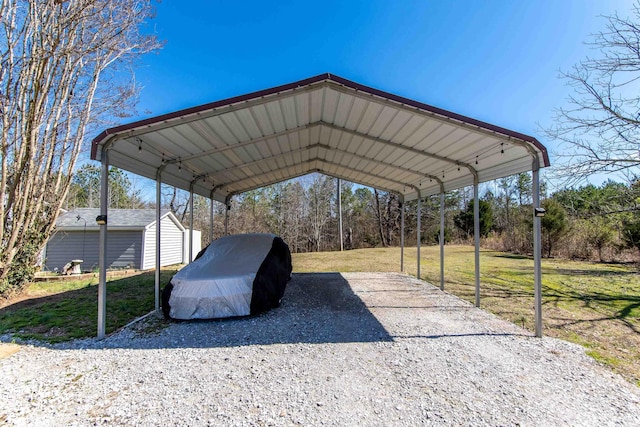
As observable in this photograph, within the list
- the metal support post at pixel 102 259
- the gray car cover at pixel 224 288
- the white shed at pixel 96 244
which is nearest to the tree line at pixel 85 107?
the metal support post at pixel 102 259

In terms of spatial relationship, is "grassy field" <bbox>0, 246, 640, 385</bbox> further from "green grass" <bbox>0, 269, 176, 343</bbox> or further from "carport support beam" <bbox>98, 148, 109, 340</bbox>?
"carport support beam" <bbox>98, 148, 109, 340</bbox>

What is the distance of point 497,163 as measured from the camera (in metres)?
5.32

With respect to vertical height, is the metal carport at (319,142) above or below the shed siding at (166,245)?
above

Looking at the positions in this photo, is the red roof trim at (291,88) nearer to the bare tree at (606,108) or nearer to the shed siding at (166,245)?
the bare tree at (606,108)

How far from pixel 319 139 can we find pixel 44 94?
19.7 ft

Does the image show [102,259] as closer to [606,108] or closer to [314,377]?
[314,377]

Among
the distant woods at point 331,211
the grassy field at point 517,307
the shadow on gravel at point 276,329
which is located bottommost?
the grassy field at point 517,307

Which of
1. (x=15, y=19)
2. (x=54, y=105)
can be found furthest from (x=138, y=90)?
(x=15, y=19)

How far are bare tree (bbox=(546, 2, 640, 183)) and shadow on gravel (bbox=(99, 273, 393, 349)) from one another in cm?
713

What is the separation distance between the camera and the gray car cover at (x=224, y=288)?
4.80 metres

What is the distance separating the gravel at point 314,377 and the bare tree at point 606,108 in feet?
19.5

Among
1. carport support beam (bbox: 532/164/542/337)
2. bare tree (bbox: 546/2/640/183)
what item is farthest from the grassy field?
bare tree (bbox: 546/2/640/183)

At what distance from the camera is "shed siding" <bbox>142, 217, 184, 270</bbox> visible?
43.4 ft

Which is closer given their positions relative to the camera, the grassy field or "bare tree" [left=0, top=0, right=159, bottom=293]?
the grassy field
